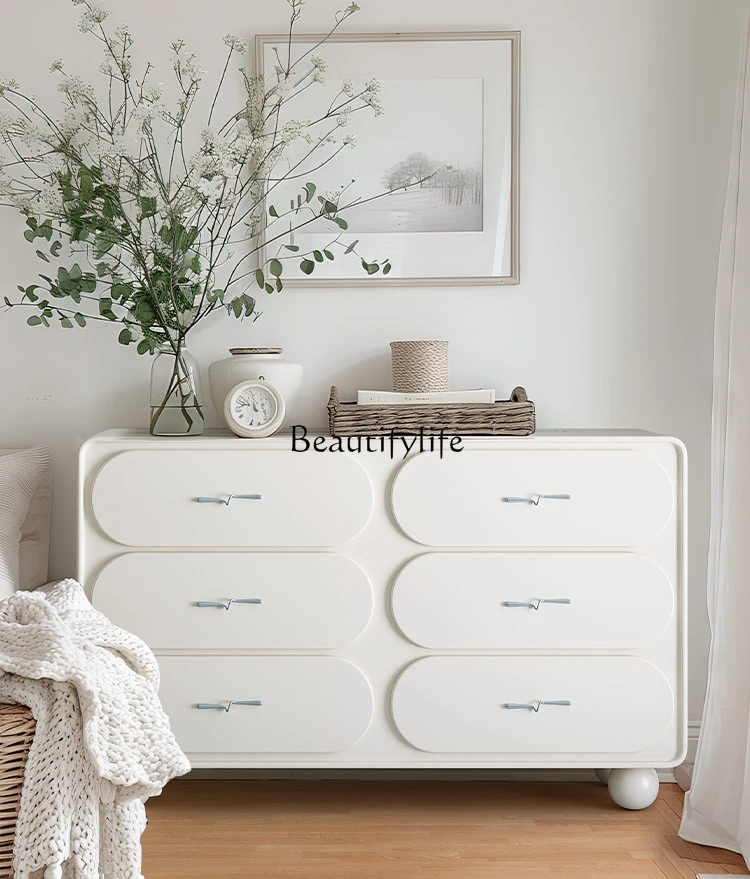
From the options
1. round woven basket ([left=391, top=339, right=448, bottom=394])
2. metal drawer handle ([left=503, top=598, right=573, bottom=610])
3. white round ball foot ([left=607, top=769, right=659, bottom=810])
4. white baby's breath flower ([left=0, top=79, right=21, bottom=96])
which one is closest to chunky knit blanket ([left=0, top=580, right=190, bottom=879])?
metal drawer handle ([left=503, top=598, right=573, bottom=610])

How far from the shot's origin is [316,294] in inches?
90.7

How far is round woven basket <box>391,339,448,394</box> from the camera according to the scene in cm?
212

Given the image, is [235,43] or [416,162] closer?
[235,43]

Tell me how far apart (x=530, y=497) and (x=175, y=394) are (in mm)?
866

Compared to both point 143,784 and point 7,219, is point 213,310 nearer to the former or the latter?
point 7,219

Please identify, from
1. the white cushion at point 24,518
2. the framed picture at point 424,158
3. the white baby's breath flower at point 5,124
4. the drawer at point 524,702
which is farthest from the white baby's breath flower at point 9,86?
the drawer at point 524,702

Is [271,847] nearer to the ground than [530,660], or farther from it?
nearer to the ground

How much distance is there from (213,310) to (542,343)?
2.83 ft

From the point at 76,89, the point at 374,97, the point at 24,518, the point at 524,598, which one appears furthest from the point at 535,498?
the point at 76,89

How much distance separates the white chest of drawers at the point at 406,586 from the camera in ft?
6.39

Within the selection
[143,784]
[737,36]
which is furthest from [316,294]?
[143,784]

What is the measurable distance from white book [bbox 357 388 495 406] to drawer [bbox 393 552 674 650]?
366 mm

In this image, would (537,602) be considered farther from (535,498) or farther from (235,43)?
(235,43)

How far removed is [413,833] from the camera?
199 centimetres
